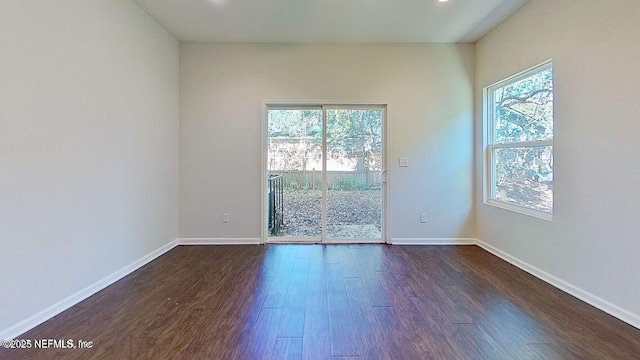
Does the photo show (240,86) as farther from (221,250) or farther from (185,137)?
(221,250)

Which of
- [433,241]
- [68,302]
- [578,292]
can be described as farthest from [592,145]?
[68,302]

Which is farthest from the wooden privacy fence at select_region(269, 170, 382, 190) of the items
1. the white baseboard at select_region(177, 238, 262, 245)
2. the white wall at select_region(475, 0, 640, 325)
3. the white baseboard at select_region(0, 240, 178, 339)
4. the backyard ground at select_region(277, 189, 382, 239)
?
the white baseboard at select_region(0, 240, 178, 339)

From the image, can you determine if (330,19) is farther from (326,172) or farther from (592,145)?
(592,145)

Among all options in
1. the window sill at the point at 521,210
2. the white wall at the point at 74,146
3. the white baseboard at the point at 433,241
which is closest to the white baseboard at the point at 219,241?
the white wall at the point at 74,146

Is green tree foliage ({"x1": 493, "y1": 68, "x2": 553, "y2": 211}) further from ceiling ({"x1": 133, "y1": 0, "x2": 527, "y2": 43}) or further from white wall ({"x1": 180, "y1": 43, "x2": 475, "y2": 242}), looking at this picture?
ceiling ({"x1": 133, "y1": 0, "x2": 527, "y2": 43})

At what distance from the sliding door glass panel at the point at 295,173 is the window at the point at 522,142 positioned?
7.60ft

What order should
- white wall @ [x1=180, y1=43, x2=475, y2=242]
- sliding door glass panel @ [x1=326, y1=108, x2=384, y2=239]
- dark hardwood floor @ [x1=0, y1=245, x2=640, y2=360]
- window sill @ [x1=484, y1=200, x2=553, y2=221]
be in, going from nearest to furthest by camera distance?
dark hardwood floor @ [x1=0, y1=245, x2=640, y2=360] < window sill @ [x1=484, y1=200, x2=553, y2=221] < white wall @ [x1=180, y1=43, x2=475, y2=242] < sliding door glass panel @ [x1=326, y1=108, x2=384, y2=239]

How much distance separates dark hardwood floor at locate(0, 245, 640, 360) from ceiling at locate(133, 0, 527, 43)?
9.27 ft

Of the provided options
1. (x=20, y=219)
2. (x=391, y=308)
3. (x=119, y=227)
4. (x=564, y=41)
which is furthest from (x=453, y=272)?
(x=20, y=219)

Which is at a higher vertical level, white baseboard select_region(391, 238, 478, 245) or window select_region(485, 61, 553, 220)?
window select_region(485, 61, 553, 220)

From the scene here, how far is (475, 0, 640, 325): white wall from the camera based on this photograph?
2.37 metres

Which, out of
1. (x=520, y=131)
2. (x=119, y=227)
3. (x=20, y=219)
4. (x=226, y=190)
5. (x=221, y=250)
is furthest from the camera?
(x=226, y=190)

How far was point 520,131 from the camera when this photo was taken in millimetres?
3701

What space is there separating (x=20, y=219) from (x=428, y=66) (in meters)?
4.66
